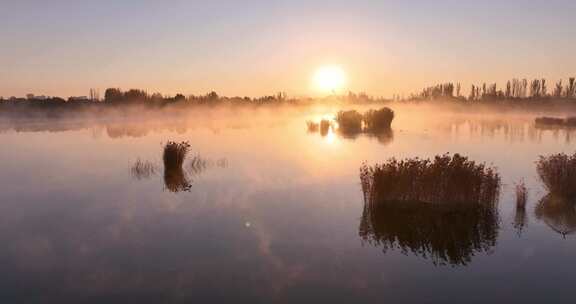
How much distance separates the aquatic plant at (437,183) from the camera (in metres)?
15.5

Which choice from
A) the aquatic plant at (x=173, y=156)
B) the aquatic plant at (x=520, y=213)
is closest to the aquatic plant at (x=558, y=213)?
the aquatic plant at (x=520, y=213)

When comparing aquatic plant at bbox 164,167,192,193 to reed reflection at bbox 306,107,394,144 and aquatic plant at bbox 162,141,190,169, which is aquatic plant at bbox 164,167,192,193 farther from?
reed reflection at bbox 306,107,394,144

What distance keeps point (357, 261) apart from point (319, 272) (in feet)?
4.06

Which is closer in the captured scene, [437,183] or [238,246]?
[238,246]

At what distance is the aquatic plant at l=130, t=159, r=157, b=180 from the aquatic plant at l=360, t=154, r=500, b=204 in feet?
41.0

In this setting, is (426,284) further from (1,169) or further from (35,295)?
(1,169)

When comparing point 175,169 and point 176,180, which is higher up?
point 175,169

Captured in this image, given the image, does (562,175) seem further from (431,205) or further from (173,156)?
(173,156)

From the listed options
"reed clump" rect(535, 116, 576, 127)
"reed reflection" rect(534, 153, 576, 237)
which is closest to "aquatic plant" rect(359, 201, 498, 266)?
"reed reflection" rect(534, 153, 576, 237)

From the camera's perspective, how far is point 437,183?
15750mm

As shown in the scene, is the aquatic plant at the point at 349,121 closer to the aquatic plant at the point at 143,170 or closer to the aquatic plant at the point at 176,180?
the aquatic plant at the point at 143,170

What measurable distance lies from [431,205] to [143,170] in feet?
51.7

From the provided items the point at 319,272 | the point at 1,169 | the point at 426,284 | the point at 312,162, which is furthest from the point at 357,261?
the point at 1,169

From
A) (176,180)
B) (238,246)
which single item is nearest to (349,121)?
(176,180)
